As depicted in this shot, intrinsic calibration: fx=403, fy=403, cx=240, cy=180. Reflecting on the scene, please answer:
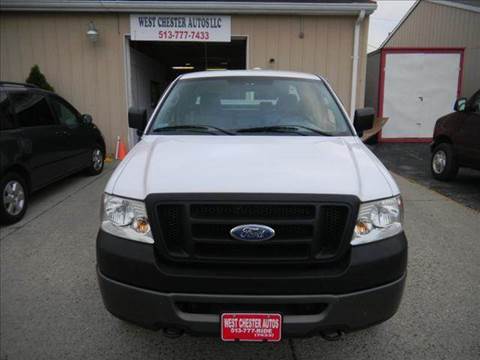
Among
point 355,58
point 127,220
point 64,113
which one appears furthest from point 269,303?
point 355,58

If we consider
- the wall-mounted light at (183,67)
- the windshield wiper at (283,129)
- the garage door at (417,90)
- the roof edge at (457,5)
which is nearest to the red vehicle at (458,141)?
the windshield wiper at (283,129)

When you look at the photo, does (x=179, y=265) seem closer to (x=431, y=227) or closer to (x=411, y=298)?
(x=411, y=298)

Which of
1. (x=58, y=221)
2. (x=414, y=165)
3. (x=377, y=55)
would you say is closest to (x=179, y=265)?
(x=58, y=221)

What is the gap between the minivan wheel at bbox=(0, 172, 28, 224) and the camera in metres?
4.73

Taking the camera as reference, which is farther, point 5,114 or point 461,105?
point 461,105

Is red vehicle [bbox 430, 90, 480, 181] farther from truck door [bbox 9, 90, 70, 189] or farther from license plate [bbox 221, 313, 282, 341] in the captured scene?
truck door [bbox 9, 90, 70, 189]

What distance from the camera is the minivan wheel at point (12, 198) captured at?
4.73 meters

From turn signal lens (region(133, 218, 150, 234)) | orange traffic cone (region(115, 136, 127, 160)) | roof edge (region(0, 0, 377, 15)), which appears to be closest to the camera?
turn signal lens (region(133, 218, 150, 234))

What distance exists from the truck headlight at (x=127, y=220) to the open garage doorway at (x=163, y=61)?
781 centimetres

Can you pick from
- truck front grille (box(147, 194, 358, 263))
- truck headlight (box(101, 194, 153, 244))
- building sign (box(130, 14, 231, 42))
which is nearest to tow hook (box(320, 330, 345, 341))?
truck front grille (box(147, 194, 358, 263))

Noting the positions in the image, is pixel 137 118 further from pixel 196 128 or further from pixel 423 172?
pixel 423 172

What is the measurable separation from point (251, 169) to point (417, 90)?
11345mm

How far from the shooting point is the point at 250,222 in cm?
205

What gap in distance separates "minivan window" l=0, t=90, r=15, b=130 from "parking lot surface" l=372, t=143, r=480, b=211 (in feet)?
20.8
